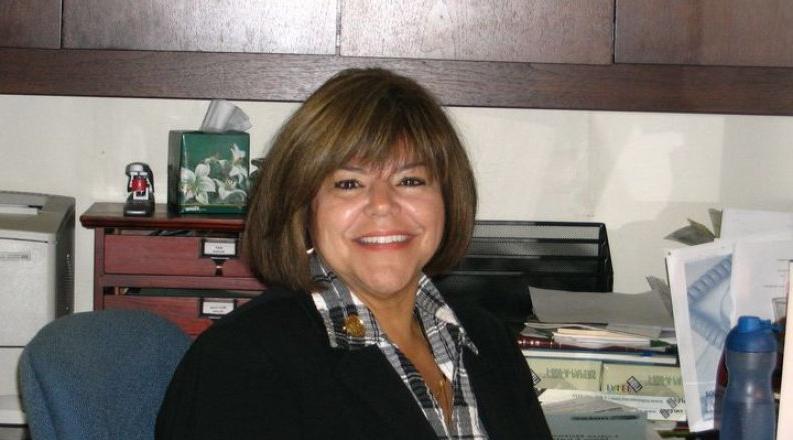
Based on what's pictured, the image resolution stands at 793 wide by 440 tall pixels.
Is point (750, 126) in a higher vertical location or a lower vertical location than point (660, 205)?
higher

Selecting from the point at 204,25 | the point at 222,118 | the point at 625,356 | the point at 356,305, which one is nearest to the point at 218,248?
the point at 222,118

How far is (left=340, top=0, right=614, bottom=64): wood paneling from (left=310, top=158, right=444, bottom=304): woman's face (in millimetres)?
529

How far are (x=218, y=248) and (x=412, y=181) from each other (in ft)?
2.11

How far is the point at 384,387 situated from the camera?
1.40 metres

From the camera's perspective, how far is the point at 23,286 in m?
1.92

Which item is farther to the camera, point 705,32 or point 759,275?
point 705,32

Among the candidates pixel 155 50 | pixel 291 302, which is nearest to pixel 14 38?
pixel 155 50

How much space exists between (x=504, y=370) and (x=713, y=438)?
1.18 feet

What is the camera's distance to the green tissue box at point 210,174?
2.10 meters

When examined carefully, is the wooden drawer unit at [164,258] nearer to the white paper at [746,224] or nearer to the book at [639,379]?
the book at [639,379]

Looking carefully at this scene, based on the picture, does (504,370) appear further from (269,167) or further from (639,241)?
(639,241)

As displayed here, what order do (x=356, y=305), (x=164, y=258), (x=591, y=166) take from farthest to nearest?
(x=591, y=166) < (x=164, y=258) < (x=356, y=305)

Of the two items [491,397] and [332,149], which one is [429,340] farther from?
[332,149]

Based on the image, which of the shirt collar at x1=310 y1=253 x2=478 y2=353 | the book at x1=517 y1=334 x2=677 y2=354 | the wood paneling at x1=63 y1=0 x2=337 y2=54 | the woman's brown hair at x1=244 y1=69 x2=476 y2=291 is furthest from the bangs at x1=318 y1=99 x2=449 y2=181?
the wood paneling at x1=63 y1=0 x2=337 y2=54
